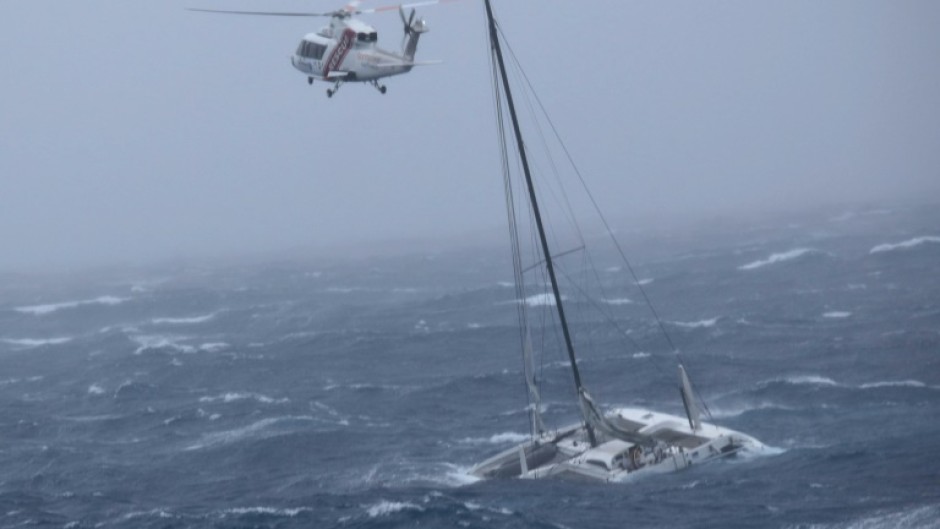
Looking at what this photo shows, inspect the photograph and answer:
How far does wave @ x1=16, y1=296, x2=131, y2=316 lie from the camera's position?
99.3 metres

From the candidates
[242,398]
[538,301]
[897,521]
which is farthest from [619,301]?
[897,521]

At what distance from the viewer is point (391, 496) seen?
119 ft

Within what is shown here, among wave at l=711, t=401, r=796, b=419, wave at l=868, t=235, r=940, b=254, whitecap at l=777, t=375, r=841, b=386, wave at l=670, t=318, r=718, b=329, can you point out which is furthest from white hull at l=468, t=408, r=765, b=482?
wave at l=868, t=235, r=940, b=254

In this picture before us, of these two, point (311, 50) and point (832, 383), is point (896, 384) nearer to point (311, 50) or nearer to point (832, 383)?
point (832, 383)

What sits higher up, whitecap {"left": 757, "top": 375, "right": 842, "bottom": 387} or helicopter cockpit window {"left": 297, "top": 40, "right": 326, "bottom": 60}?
helicopter cockpit window {"left": 297, "top": 40, "right": 326, "bottom": 60}

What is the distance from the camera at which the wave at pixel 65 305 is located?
99.3 metres

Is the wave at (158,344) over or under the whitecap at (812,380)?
under

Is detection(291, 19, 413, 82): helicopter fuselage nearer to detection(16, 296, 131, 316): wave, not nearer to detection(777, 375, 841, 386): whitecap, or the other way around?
detection(777, 375, 841, 386): whitecap

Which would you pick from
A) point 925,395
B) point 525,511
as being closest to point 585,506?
point 525,511

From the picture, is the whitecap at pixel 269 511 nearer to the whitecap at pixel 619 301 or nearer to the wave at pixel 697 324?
the wave at pixel 697 324

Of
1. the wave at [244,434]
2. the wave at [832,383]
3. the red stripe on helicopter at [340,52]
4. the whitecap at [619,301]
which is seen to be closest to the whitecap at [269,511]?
the wave at [244,434]

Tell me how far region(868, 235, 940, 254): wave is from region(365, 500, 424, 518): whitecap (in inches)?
2487

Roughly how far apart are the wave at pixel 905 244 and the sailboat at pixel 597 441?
5252cm

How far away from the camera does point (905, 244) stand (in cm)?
9150
